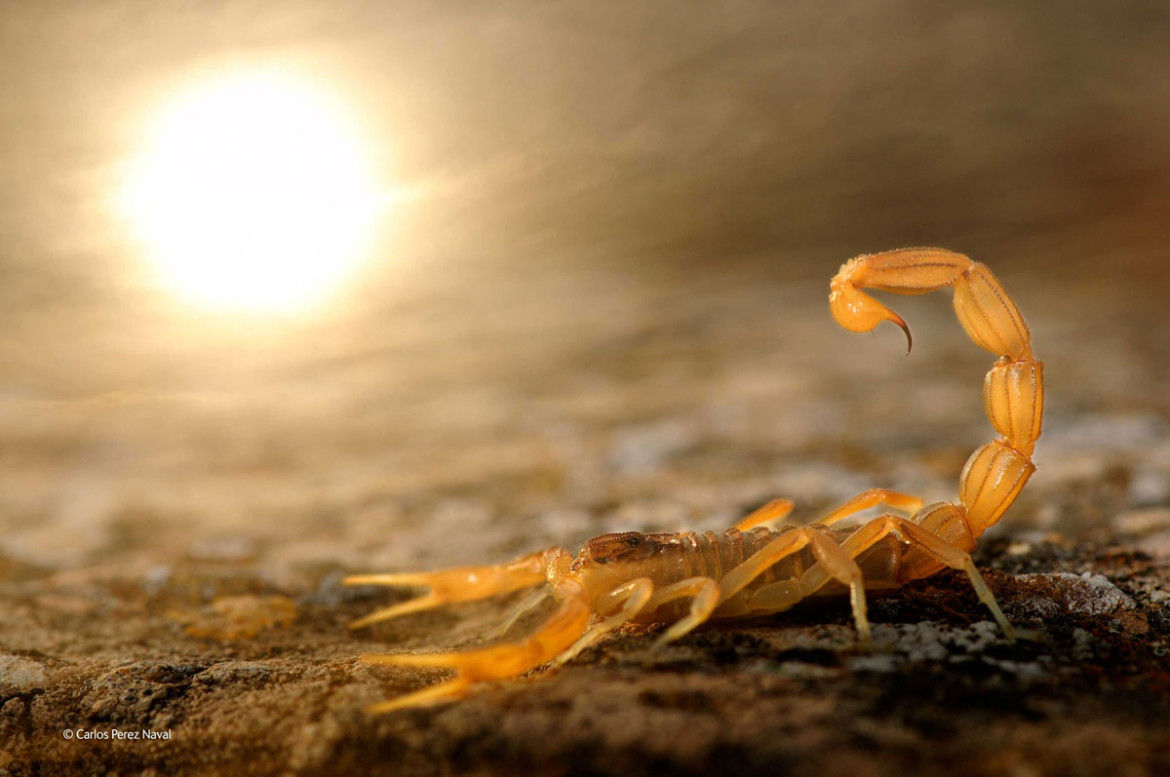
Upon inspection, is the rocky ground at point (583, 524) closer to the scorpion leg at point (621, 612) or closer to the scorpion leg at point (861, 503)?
the scorpion leg at point (621, 612)

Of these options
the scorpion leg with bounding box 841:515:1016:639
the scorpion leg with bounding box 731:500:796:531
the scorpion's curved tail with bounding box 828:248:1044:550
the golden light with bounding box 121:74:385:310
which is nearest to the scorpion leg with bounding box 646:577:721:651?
the scorpion leg with bounding box 841:515:1016:639

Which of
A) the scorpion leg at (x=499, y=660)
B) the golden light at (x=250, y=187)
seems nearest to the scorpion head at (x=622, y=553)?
the scorpion leg at (x=499, y=660)

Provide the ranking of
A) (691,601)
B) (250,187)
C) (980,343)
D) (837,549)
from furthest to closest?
(250,187) → (980,343) → (691,601) → (837,549)

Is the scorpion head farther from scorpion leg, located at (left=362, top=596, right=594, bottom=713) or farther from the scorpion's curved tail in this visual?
the scorpion's curved tail

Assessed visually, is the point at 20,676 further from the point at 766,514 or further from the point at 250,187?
the point at 766,514

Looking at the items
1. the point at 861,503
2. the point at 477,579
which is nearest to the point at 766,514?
the point at 861,503

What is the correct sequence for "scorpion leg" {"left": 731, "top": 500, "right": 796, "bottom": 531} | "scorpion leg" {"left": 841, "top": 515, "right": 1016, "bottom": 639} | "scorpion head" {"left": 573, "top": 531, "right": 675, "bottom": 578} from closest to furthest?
"scorpion leg" {"left": 841, "top": 515, "right": 1016, "bottom": 639} < "scorpion head" {"left": 573, "top": 531, "right": 675, "bottom": 578} < "scorpion leg" {"left": 731, "top": 500, "right": 796, "bottom": 531}
